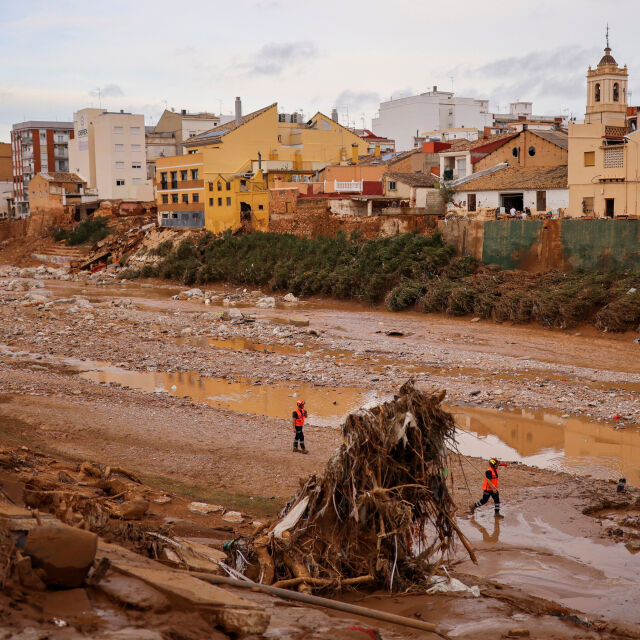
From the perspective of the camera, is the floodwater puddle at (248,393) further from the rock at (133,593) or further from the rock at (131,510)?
the rock at (133,593)

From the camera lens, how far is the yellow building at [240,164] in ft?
173

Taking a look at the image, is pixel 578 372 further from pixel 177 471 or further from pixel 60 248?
pixel 60 248

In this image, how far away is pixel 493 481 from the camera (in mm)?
12203

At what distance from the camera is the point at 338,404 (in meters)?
20.3

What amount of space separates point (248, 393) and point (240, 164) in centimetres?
3719

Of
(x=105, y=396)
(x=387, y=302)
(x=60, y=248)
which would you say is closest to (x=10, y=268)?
(x=60, y=248)

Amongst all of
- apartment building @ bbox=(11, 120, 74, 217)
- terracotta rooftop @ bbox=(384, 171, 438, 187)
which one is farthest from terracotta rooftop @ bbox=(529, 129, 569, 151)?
apartment building @ bbox=(11, 120, 74, 217)

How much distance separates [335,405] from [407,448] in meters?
11.6

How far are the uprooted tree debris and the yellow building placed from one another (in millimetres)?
42671

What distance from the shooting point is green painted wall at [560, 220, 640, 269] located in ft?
104

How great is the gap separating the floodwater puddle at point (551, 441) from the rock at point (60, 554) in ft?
35.2

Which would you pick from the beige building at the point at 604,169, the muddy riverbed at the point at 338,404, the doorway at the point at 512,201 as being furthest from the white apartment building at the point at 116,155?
the beige building at the point at 604,169

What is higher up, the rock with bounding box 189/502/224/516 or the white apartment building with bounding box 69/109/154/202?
the white apartment building with bounding box 69/109/154/202

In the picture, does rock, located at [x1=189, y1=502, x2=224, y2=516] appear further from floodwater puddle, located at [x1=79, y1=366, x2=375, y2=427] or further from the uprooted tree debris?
floodwater puddle, located at [x1=79, y1=366, x2=375, y2=427]
